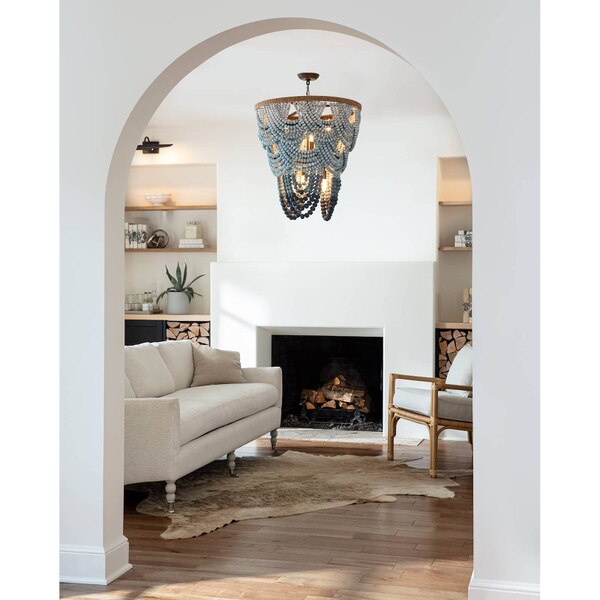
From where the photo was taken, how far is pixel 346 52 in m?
5.09

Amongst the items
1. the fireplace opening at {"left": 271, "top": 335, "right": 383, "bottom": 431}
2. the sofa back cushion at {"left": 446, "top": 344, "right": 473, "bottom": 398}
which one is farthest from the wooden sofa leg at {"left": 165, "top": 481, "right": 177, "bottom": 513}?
the fireplace opening at {"left": 271, "top": 335, "right": 383, "bottom": 431}

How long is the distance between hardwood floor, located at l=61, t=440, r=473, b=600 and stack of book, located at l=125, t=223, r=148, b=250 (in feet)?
12.1

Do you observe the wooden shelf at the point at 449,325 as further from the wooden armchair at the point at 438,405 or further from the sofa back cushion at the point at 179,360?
the sofa back cushion at the point at 179,360

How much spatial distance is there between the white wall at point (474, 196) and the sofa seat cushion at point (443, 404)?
2.76 meters

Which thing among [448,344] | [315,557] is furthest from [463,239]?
[315,557]

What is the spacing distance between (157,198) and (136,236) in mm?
434

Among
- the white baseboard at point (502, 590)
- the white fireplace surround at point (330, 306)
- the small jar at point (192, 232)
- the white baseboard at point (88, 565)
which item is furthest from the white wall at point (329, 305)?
the white baseboard at point (502, 590)

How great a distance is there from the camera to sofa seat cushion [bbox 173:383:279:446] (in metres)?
4.77

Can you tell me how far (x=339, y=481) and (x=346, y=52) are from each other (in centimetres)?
278

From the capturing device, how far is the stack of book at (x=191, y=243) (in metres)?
7.74

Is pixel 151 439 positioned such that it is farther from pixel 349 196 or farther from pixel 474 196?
pixel 349 196

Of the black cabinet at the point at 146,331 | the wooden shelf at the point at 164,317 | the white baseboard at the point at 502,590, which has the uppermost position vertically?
the wooden shelf at the point at 164,317

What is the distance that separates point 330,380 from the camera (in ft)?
25.1
